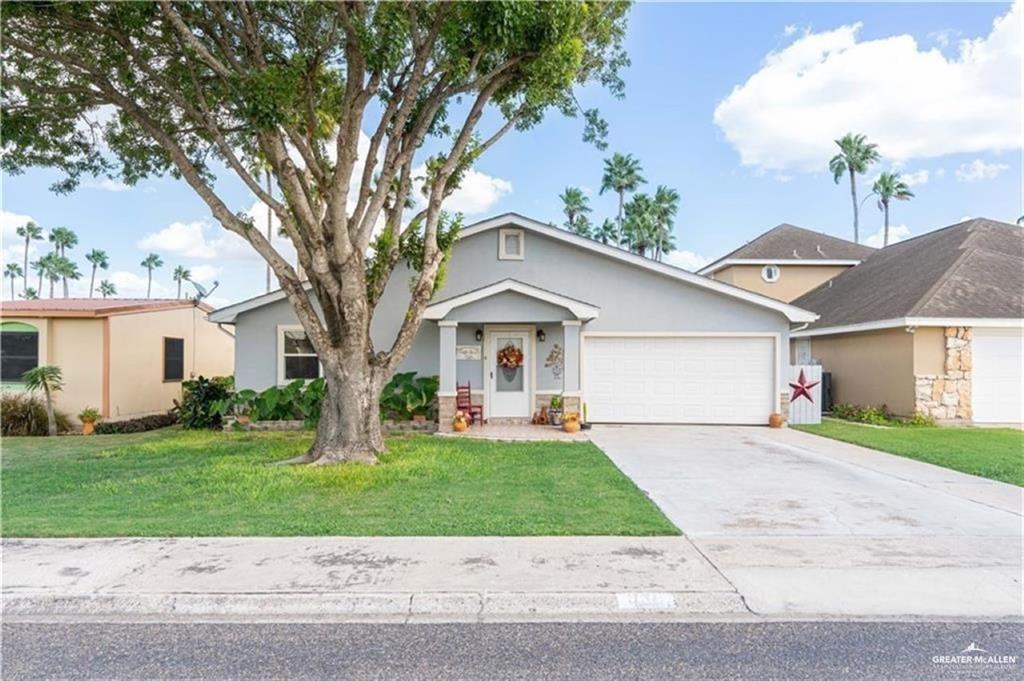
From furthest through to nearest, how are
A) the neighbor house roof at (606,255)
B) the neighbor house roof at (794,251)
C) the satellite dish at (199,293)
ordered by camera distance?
the neighbor house roof at (794,251) < the satellite dish at (199,293) < the neighbor house roof at (606,255)

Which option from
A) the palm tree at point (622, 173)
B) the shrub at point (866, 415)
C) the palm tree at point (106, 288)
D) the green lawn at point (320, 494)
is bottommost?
the green lawn at point (320, 494)

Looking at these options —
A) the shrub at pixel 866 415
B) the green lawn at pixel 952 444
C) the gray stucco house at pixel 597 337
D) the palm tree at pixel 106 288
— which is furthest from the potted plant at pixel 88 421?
the palm tree at pixel 106 288

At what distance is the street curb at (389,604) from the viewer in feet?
13.4

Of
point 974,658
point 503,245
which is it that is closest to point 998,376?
point 503,245

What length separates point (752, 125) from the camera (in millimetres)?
17391

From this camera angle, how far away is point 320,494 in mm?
7016

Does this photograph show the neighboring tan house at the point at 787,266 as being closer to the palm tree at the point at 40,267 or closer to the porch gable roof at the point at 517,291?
the porch gable roof at the point at 517,291

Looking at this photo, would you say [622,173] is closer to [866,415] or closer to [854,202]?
[854,202]

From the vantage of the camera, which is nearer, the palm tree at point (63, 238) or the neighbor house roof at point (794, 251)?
the neighbor house roof at point (794, 251)

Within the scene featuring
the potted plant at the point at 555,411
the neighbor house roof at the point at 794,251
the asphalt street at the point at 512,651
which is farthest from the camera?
the neighbor house roof at the point at 794,251

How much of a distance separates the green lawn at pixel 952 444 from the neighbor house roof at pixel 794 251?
10.6m

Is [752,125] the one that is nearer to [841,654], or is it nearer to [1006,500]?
[1006,500]

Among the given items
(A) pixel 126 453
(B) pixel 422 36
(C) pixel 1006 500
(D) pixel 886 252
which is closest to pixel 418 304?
(B) pixel 422 36

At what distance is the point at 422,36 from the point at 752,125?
11.9 meters
